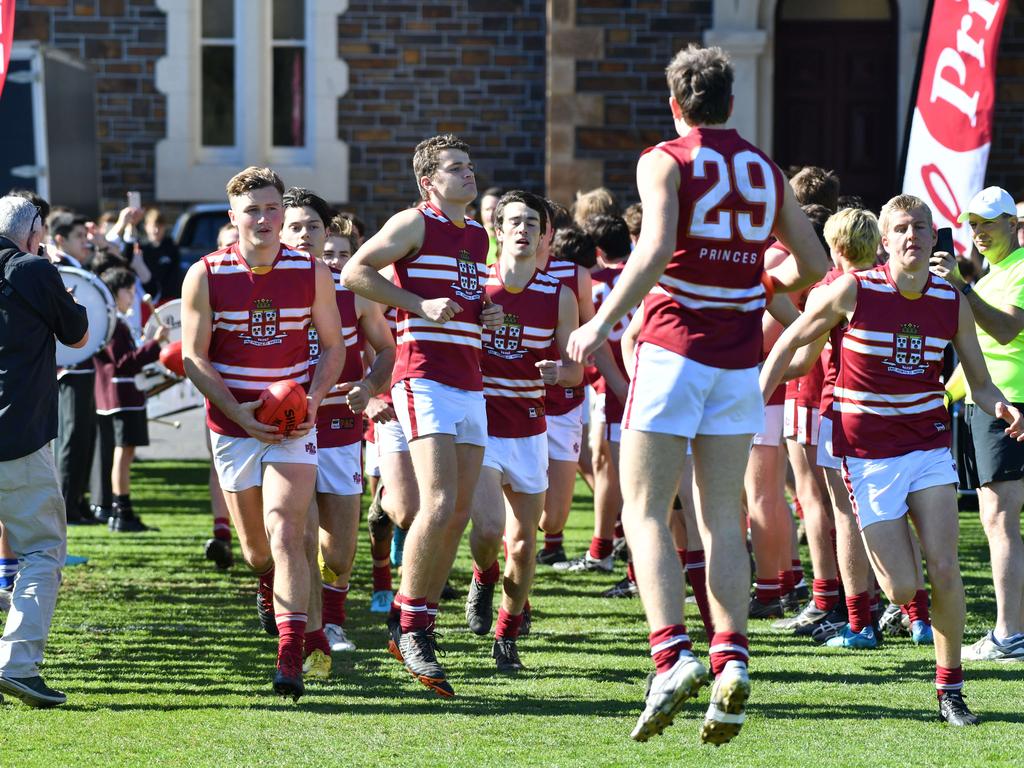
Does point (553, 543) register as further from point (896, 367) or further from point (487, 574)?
point (896, 367)

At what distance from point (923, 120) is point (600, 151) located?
850 cm

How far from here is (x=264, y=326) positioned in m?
6.51

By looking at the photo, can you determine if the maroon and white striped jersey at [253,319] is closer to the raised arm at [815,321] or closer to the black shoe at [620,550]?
the raised arm at [815,321]

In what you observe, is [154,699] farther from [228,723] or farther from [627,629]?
[627,629]

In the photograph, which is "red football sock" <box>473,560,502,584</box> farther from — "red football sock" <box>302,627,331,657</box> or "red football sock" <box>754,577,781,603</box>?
"red football sock" <box>754,577,781,603</box>

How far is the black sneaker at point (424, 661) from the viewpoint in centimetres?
655

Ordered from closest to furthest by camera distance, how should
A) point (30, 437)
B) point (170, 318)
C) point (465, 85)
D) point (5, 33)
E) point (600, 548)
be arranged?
1. point (30, 437)
2. point (5, 33)
3. point (600, 548)
4. point (170, 318)
5. point (465, 85)

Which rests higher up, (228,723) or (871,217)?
(871,217)

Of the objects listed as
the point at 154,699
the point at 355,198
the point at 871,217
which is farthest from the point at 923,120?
the point at 355,198

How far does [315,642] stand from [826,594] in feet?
8.07

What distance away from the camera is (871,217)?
6895 millimetres

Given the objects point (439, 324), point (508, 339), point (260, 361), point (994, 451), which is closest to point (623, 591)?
point (508, 339)

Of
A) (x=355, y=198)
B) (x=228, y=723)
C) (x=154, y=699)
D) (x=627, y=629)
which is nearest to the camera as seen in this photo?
(x=228, y=723)

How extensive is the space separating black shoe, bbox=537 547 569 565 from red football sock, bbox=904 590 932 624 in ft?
8.81
